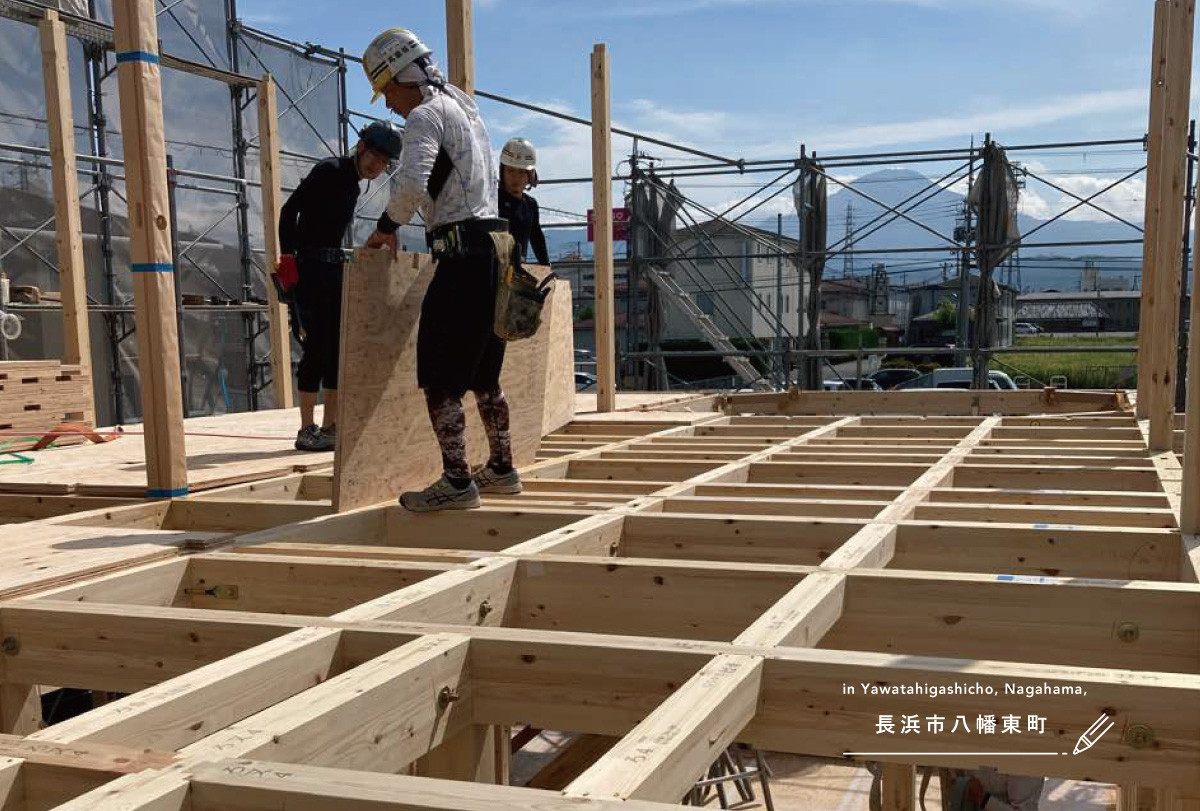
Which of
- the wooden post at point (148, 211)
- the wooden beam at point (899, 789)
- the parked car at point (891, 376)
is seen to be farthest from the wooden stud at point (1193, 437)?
the parked car at point (891, 376)

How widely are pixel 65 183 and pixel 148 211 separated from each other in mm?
5069

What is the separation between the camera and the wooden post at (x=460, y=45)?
5719 millimetres

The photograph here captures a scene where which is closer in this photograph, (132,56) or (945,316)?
(132,56)

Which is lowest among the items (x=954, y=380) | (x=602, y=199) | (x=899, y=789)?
(x=899, y=789)

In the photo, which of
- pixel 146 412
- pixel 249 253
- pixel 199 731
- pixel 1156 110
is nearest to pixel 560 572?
pixel 199 731

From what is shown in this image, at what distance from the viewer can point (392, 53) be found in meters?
3.68

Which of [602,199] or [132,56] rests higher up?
[132,56]

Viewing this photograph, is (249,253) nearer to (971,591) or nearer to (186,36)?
(186,36)

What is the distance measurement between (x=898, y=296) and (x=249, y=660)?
202 feet

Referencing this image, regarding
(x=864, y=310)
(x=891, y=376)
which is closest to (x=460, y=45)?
(x=891, y=376)

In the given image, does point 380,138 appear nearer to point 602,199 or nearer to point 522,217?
point 522,217

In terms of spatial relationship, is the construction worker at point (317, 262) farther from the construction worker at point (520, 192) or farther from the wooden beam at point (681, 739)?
the wooden beam at point (681, 739)

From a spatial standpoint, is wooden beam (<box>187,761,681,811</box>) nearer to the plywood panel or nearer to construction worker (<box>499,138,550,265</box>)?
the plywood panel

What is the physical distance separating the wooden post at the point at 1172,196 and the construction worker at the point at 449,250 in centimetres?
301
